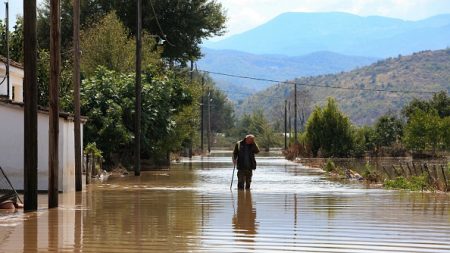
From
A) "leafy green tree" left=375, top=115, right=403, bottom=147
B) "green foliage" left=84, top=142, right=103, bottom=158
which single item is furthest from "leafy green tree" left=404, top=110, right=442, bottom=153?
"green foliage" left=84, top=142, right=103, bottom=158

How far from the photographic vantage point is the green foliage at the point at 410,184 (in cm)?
2577

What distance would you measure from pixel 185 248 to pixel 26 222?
4.54m

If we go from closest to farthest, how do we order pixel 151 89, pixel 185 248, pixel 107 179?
pixel 185 248
pixel 107 179
pixel 151 89

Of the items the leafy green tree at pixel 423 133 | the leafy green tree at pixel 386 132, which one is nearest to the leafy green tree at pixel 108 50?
the leafy green tree at pixel 423 133

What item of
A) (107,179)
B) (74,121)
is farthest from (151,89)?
(74,121)

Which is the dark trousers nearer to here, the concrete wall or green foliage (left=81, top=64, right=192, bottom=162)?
the concrete wall

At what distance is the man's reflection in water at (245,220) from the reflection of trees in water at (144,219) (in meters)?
0.72

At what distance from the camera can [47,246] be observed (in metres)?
12.0

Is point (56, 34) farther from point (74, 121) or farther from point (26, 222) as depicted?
point (74, 121)

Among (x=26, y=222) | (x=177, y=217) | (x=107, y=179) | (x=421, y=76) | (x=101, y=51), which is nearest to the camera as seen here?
(x=26, y=222)

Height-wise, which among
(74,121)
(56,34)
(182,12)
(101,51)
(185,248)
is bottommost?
(185,248)

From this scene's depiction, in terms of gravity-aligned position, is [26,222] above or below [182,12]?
below

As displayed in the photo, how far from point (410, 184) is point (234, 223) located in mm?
12800

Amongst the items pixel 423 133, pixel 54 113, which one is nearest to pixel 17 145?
pixel 54 113
